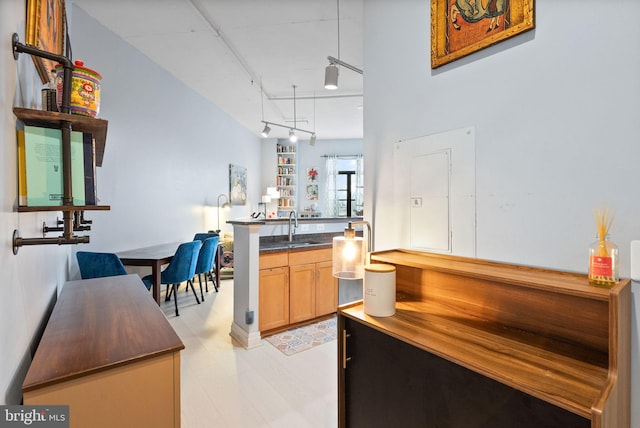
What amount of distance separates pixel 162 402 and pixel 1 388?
0.42 meters

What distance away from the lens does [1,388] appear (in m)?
0.76

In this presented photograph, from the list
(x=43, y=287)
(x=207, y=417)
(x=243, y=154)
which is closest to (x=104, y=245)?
(x=43, y=287)

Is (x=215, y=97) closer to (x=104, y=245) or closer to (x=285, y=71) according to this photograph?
(x=285, y=71)

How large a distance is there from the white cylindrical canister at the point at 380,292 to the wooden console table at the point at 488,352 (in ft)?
0.15

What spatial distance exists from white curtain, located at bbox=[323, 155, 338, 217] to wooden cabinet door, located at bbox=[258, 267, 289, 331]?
5292 mm

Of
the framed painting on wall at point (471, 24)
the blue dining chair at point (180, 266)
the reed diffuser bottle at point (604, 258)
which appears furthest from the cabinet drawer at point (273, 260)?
the reed diffuser bottle at point (604, 258)

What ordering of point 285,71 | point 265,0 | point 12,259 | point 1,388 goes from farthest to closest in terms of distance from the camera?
point 285,71 < point 265,0 < point 12,259 < point 1,388

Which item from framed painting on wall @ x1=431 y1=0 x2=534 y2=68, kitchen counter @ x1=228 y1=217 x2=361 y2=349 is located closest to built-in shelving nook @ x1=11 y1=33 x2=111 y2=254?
framed painting on wall @ x1=431 y1=0 x2=534 y2=68

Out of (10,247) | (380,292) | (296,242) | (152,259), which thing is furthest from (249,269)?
(10,247)

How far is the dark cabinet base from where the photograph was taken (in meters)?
0.90

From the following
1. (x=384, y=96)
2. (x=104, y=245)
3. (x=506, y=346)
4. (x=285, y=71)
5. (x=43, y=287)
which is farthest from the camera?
(x=285, y=71)

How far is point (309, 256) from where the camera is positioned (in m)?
3.29

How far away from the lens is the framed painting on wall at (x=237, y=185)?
6.32m

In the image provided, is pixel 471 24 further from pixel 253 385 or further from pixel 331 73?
pixel 253 385
